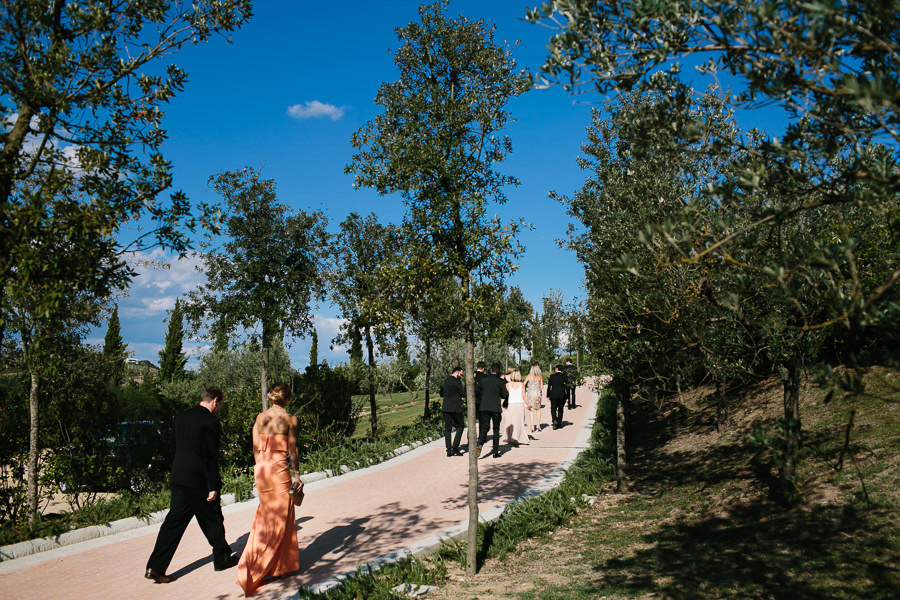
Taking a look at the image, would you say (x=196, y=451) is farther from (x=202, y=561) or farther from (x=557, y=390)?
(x=557, y=390)

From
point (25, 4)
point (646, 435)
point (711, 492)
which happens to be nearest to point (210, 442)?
point (25, 4)

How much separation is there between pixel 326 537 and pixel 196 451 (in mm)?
2217

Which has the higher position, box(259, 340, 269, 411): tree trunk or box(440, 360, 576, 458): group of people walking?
box(259, 340, 269, 411): tree trunk

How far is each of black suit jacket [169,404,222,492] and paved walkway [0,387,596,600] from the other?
102cm

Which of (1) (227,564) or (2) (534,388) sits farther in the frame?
(2) (534,388)

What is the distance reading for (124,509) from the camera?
878 centimetres

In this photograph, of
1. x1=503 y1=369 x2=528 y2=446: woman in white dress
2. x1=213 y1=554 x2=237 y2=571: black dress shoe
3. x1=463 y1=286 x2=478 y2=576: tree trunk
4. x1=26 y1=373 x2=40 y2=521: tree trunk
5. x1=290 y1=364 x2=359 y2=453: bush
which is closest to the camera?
x1=463 y1=286 x2=478 y2=576: tree trunk

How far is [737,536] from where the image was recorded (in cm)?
635

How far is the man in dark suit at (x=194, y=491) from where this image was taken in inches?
241

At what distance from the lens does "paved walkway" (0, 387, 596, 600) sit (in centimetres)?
601

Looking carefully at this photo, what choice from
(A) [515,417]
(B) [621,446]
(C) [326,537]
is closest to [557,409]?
(A) [515,417]

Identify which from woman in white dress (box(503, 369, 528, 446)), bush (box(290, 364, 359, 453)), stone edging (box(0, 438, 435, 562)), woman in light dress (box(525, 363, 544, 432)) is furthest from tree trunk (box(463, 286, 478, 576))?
woman in light dress (box(525, 363, 544, 432))

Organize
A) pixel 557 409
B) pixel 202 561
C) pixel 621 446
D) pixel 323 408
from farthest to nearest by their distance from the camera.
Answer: pixel 557 409 → pixel 323 408 → pixel 621 446 → pixel 202 561

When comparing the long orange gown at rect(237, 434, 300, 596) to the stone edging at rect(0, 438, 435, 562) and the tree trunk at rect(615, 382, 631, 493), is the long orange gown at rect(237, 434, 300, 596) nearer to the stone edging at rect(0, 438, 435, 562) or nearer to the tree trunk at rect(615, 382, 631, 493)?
the stone edging at rect(0, 438, 435, 562)
